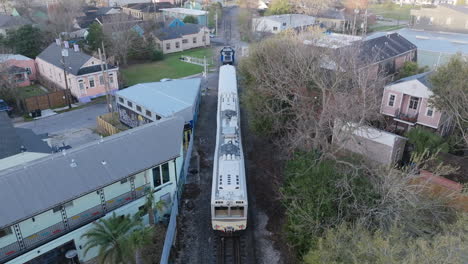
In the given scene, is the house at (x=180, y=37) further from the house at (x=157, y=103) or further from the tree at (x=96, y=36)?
the house at (x=157, y=103)

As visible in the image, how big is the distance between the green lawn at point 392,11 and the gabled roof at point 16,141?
102 meters

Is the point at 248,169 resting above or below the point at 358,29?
below

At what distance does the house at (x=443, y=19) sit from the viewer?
5306 cm

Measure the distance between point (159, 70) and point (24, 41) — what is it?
65.7ft

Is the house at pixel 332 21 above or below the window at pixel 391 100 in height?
above

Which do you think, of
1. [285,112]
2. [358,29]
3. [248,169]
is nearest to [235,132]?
[248,169]

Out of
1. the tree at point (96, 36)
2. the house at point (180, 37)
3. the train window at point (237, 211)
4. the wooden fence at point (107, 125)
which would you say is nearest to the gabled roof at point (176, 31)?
the house at point (180, 37)

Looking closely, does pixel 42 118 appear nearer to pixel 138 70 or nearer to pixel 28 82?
pixel 28 82

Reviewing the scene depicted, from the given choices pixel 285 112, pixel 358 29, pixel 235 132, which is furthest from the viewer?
pixel 358 29

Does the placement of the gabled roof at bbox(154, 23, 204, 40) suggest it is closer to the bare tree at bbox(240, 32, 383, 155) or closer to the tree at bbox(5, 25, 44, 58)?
the tree at bbox(5, 25, 44, 58)

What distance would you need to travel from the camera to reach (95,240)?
16.3 metres

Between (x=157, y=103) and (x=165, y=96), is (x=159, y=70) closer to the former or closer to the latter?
(x=165, y=96)

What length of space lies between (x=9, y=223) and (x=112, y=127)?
17023mm

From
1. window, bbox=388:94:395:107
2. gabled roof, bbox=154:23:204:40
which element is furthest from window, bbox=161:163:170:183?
gabled roof, bbox=154:23:204:40
